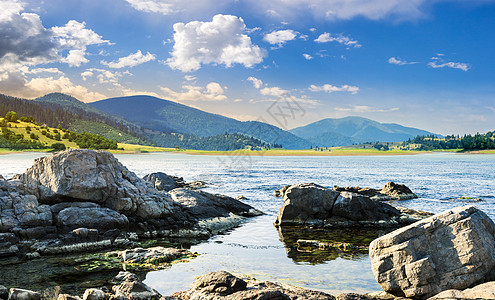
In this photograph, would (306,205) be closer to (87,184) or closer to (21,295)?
(87,184)

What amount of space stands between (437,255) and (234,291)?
6860 millimetres

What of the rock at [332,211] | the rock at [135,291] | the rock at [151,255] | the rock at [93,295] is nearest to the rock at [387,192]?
the rock at [332,211]

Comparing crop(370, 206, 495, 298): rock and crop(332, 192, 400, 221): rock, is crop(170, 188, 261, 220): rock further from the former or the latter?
crop(370, 206, 495, 298): rock

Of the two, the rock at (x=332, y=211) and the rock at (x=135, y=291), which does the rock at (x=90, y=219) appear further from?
the rock at (x=332, y=211)

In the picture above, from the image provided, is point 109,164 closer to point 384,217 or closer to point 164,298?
point 164,298

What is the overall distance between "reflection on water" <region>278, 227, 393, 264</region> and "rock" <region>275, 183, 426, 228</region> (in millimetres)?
1446

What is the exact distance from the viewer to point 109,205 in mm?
22750

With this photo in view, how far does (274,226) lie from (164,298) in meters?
16.4

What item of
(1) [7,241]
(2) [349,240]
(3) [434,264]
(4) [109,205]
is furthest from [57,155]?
(3) [434,264]

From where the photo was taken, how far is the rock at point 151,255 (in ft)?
54.4

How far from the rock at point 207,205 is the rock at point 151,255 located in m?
8.55

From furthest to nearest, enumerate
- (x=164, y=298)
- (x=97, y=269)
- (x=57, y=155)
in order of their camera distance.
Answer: (x=57, y=155)
(x=97, y=269)
(x=164, y=298)

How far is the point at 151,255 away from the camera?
17031mm

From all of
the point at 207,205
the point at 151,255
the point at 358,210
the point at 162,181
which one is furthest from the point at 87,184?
the point at 162,181
